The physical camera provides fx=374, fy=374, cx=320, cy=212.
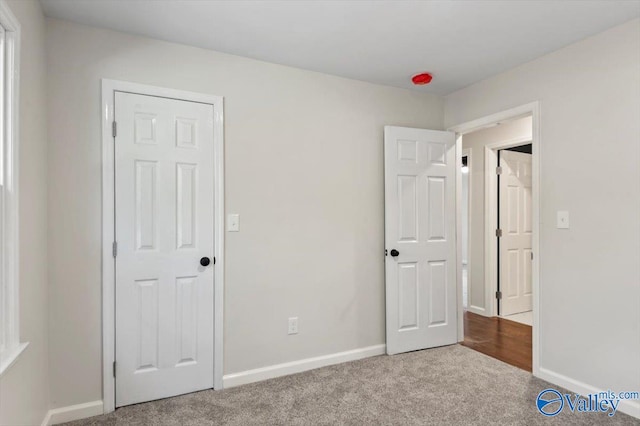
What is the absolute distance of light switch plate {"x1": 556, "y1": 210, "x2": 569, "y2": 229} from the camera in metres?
2.57

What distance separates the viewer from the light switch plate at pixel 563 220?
2566 mm

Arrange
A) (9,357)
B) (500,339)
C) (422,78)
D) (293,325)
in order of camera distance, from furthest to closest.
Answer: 1. (500,339)
2. (422,78)
3. (293,325)
4. (9,357)

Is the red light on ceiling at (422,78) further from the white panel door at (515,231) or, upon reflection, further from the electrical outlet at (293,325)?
the electrical outlet at (293,325)

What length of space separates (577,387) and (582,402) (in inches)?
4.9

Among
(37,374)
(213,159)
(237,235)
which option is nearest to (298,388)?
(237,235)

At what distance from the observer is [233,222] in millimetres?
2664

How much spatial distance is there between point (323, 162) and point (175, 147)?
1.12 metres

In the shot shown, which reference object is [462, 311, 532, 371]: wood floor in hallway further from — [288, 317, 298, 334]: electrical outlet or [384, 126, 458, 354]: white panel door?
[288, 317, 298, 334]: electrical outlet

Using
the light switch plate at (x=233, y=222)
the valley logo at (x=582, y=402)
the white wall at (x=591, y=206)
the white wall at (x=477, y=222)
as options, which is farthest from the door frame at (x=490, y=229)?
the light switch plate at (x=233, y=222)

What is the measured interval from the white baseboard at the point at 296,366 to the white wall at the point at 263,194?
45 mm

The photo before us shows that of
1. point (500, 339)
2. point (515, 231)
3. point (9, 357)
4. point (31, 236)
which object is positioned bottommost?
point (500, 339)

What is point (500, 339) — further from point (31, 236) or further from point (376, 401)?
point (31, 236)

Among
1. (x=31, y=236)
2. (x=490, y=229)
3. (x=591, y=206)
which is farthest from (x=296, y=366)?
(x=490, y=229)

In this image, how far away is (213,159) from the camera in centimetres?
259
